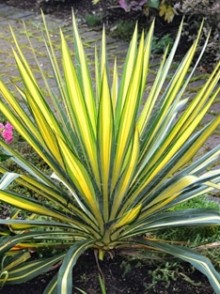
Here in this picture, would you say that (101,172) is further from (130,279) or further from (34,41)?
(34,41)

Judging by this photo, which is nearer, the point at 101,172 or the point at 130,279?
the point at 101,172

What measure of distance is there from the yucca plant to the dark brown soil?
0.25 feet

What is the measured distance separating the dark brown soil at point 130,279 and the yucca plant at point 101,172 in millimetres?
77

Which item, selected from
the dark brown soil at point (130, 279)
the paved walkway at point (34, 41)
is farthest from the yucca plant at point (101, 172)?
the paved walkway at point (34, 41)

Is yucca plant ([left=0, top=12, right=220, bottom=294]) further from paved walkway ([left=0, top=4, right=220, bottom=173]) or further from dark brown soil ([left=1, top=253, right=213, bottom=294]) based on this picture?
paved walkway ([left=0, top=4, right=220, bottom=173])

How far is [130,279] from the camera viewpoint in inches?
94.7

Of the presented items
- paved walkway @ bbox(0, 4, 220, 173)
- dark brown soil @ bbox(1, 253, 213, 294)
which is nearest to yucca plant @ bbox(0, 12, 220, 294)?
dark brown soil @ bbox(1, 253, 213, 294)

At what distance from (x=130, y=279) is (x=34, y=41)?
14.3 ft

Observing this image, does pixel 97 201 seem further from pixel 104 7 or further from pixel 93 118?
pixel 104 7

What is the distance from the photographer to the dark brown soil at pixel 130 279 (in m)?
2.37

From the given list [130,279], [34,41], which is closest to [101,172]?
[130,279]

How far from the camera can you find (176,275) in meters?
2.44

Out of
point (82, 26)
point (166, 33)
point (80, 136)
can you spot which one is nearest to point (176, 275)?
point (80, 136)

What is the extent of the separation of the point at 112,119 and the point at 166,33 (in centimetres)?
405
